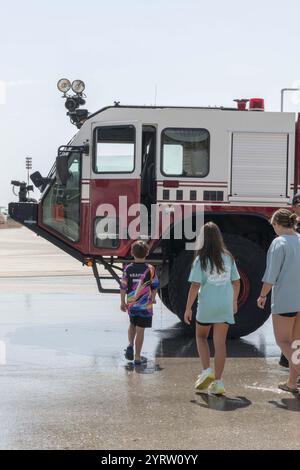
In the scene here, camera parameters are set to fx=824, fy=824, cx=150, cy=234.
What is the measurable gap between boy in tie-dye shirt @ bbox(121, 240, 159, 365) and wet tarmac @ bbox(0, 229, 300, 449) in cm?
38

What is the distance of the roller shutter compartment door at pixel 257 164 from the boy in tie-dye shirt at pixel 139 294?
2178 mm

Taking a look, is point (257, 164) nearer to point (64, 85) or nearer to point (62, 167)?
point (62, 167)

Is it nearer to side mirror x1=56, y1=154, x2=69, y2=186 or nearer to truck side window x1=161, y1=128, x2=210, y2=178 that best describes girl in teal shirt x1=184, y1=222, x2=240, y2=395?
truck side window x1=161, y1=128, x2=210, y2=178

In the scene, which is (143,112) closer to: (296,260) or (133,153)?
(133,153)

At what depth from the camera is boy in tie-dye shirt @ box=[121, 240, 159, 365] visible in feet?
28.4

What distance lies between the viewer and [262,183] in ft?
34.1

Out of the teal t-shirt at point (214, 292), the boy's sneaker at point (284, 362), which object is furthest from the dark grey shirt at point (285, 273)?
the boy's sneaker at point (284, 362)

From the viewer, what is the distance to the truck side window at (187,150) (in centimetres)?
1032

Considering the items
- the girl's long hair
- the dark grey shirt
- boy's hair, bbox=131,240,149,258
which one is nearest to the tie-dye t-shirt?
boy's hair, bbox=131,240,149,258

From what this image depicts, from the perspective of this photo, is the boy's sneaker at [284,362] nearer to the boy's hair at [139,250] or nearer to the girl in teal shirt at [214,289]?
the girl in teal shirt at [214,289]

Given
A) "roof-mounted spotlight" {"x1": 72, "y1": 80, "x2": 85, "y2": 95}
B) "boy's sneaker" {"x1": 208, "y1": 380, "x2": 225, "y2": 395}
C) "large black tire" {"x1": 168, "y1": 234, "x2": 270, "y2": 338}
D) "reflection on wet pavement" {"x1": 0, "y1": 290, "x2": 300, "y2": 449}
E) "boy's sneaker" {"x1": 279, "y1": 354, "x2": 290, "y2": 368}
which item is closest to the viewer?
"reflection on wet pavement" {"x1": 0, "y1": 290, "x2": 300, "y2": 449}

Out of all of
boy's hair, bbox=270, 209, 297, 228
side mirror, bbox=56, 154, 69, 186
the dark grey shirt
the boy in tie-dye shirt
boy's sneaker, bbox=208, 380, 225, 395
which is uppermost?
side mirror, bbox=56, 154, 69, 186

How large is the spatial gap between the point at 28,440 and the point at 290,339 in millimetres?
2749

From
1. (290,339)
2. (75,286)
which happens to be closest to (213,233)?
(290,339)
